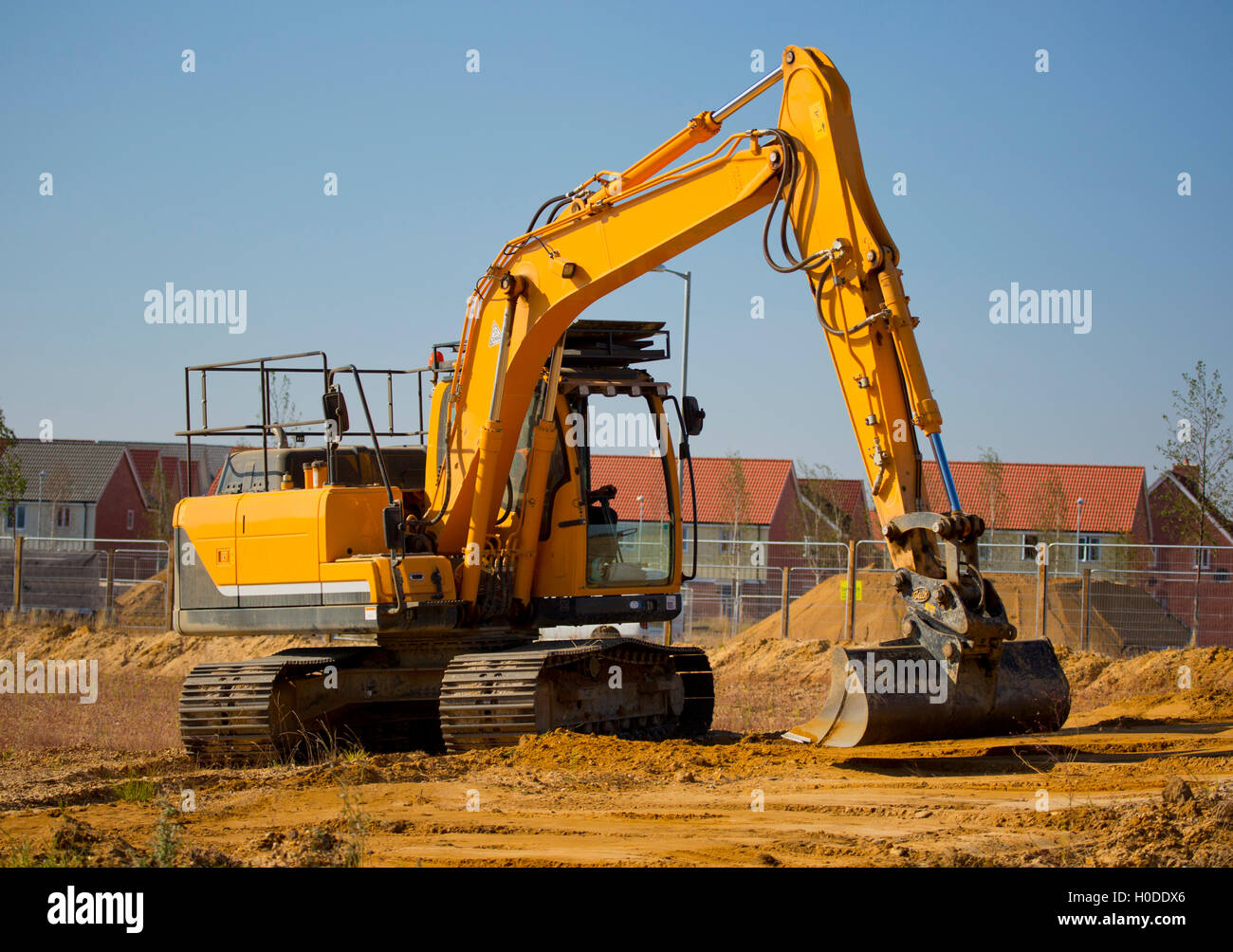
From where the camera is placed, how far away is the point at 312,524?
9539 millimetres

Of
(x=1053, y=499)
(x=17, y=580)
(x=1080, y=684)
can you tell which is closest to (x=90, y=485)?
(x=17, y=580)

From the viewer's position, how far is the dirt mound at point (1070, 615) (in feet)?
59.9

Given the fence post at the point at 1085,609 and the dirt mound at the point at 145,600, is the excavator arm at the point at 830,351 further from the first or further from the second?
the dirt mound at the point at 145,600

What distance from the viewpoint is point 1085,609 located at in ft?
58.3

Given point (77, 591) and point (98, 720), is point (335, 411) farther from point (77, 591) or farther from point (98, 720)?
point (77, 591)

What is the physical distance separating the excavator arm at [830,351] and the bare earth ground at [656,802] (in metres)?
0.60

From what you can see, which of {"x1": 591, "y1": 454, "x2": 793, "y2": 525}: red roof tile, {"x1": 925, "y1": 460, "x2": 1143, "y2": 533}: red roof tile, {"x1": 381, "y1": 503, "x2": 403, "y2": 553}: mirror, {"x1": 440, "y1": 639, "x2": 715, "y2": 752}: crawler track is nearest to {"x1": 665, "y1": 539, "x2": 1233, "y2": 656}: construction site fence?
{"x1": 440, "y1": 639, "x2": 715, "y2": 752}: crawler track

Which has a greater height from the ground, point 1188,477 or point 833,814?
point 1188,477

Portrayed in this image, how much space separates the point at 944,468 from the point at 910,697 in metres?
1.45

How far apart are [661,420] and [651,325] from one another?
32.4 inches

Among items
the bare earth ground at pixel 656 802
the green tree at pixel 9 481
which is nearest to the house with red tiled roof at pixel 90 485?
the green tree at pixel 9 481

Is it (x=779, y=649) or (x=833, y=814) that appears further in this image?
(x=779, y=649)
